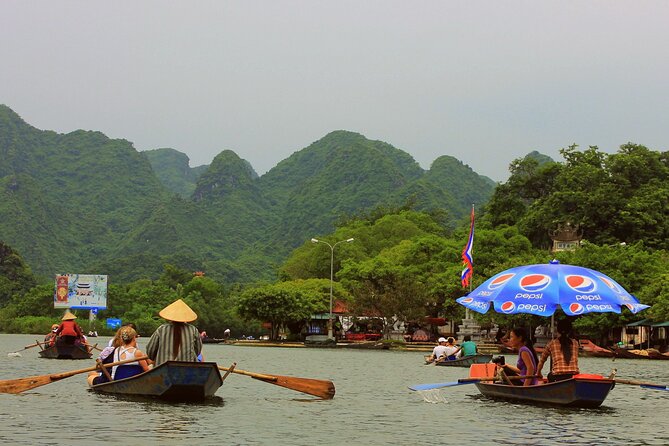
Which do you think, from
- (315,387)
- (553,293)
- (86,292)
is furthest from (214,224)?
(553,293)


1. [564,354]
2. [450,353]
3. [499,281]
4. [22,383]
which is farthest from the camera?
[450,353]

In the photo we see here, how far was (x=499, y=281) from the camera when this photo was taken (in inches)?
799

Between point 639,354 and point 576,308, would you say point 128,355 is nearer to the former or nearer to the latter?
point 576,308

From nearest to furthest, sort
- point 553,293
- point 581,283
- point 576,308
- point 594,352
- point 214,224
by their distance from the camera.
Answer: point 576,308
point 553,293
point 581,283
point 594,352
point 214,224

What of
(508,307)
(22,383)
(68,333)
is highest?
(508,307)

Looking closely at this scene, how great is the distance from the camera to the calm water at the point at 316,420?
1412 centimetres

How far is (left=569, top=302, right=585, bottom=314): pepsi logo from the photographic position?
18844 millimetres

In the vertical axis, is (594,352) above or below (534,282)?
below

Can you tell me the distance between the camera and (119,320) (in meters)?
102

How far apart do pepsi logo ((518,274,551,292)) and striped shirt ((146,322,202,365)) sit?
667 cm

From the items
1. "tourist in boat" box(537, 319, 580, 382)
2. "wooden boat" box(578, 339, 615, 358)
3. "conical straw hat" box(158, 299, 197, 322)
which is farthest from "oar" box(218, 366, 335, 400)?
"wooden boat" box(578, 339, 615, 358)

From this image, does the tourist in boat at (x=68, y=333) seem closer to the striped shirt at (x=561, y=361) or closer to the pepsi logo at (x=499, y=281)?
the pepsi logo at (x=499, y=281)

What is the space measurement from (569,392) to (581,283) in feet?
7.39

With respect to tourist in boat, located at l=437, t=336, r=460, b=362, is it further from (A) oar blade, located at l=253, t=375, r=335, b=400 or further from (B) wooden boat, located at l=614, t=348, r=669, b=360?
(B) wooden boat, located at l=614, t=348, r=669, b=360
